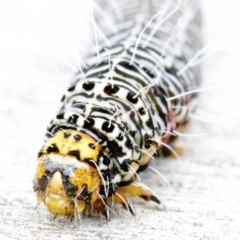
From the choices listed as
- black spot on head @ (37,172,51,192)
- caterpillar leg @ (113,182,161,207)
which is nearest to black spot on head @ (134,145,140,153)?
caterpillar leg @ (113,182,161,207)

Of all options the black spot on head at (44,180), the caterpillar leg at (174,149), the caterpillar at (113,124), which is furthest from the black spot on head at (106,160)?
the caterpillar leg at (174,149)

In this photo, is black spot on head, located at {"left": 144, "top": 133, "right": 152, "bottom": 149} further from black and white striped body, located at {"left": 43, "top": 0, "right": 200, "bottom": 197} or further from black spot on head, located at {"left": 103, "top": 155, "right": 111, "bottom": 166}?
black spot on head, located at {"left": 103, "top": 155, "right": 111, "bottom": 166}

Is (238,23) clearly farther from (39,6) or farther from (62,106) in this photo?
(62,106)

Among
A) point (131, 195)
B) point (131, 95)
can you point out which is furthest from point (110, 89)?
point (131, 195)

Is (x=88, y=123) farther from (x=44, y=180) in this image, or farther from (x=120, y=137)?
(x=44, y=180)

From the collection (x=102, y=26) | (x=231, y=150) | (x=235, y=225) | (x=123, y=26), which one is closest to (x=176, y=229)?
(x=235, y=225)
